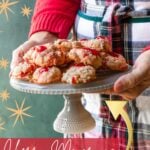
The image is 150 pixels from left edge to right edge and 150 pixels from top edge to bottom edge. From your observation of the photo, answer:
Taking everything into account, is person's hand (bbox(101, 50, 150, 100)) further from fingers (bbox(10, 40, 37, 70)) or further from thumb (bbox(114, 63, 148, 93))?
fingers (bbox(10, 40, 37, 70))

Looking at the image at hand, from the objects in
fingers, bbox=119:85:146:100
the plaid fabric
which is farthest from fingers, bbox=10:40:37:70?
fingers, bbox=119:85:146:100

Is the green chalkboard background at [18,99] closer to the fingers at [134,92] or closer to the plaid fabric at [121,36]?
the plaid fabric at [121,36]

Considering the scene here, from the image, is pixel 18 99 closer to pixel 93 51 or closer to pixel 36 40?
pixel 36 40

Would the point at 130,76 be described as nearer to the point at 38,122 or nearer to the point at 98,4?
the point at 98,4

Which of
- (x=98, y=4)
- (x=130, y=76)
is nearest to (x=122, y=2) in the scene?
(x=98, y=4)

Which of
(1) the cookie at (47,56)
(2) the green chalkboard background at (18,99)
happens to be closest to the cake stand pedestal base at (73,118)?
(1) the cookie at (47,56)
